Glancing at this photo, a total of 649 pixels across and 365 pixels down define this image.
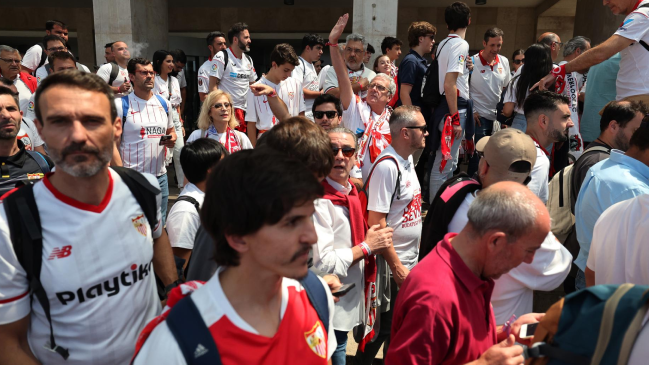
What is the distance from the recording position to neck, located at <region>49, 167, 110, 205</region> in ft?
6.31

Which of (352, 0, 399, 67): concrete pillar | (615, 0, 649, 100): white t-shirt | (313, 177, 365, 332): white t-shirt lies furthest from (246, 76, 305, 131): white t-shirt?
(615, 0, 649, 100): white t-shirt

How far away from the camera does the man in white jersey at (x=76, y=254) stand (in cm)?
183

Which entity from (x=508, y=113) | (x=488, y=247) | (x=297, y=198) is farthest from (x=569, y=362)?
(x=508, y=113)

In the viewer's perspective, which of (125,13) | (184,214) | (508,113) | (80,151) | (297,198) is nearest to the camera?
(297,198)

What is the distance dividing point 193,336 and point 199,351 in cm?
4

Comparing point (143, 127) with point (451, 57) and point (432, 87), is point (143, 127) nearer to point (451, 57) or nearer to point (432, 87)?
point (432, 87)

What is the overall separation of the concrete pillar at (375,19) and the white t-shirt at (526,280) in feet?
22.0

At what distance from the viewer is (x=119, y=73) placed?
274 inches

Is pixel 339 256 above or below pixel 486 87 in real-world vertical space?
below

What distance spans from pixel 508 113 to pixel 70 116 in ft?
17.0

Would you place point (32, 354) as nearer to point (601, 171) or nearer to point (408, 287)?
point (408, 287)

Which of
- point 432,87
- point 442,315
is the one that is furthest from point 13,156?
point 432,87

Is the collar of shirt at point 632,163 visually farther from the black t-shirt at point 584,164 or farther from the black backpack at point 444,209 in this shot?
the black backpack at point 444,209

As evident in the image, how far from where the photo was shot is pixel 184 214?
9.86 ft
